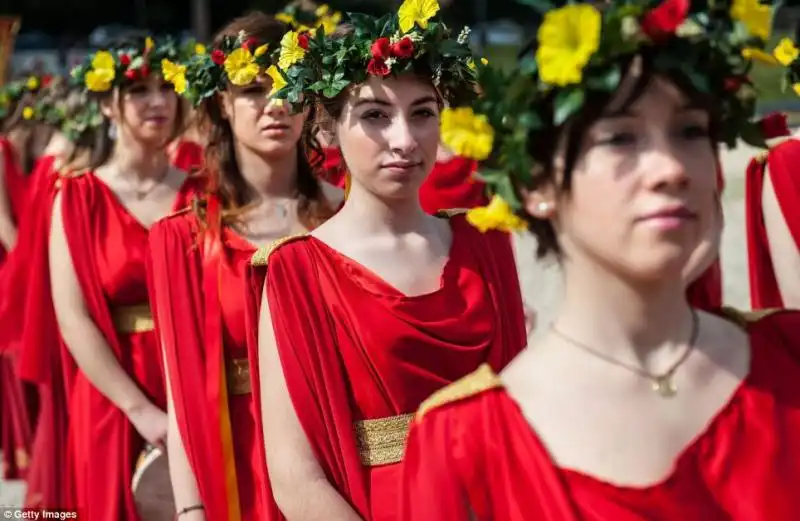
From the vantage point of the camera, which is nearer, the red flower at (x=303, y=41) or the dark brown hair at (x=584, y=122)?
the dark brown hair at (x=584, y=122)

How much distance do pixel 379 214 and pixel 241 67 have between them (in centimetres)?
98

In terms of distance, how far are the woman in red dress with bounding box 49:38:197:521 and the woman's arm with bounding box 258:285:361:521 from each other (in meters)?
1.53

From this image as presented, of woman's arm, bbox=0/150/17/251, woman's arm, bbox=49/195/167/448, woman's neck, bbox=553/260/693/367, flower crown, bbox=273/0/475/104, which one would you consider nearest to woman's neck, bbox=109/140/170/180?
woman's arm, bbox=49/195/167/448

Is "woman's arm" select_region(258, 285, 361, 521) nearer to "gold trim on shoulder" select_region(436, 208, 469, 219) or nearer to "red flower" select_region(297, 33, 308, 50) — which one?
"gold trim on shoulder" select_region(436, 208, 469, 219)

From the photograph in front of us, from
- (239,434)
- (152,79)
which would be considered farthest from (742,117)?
(152,79)

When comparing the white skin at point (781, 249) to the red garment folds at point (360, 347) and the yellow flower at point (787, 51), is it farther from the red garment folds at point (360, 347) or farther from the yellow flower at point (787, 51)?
the red garment folds at point (360, 347)

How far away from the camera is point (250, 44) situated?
322cm

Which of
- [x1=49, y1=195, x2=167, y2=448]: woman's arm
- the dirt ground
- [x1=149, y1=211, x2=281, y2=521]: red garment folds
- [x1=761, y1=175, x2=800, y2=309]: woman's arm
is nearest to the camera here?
[x1=761, y1=175, x2=800, y2=309]: woman's arm

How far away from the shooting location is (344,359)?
229cm

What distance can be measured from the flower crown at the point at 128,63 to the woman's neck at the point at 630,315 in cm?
276

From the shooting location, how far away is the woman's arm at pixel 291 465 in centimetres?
222

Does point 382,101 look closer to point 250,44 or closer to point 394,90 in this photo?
point 394,90

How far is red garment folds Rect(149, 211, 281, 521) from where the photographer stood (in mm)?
3086

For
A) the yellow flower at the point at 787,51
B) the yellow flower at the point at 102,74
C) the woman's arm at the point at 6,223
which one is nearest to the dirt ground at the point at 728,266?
the woman's arm at the point at 6,223
